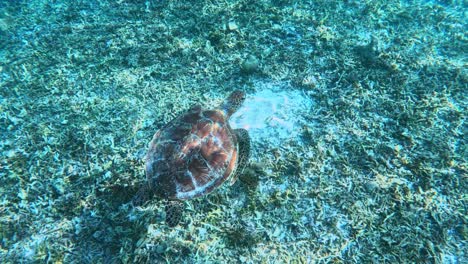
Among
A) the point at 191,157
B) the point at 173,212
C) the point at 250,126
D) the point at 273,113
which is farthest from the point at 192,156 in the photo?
the point at 273,113

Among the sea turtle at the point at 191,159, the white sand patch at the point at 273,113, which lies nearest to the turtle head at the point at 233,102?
the white sand patch at the point at 273,113

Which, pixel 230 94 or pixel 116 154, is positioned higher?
pixel 230 94

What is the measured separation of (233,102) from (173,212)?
191 cm

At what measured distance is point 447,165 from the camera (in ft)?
12.5

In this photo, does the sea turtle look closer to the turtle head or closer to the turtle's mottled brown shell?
the turtle's mottled brown shell

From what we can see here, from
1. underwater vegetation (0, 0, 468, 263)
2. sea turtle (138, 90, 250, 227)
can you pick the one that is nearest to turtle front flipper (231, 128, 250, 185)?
sea turtle (138, 90, 250, 227)

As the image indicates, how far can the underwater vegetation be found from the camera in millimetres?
3088

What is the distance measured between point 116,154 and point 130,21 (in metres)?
3.62

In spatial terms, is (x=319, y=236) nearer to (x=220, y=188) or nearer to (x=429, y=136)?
(x=220, y=188)

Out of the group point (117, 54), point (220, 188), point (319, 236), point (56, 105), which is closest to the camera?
point (319, 236)

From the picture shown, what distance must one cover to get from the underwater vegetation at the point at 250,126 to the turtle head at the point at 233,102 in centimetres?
23

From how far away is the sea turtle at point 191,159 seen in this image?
3.07 m

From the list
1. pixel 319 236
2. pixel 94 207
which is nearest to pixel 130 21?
pixel 94 207

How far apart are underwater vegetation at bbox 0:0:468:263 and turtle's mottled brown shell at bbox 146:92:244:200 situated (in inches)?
13.1
